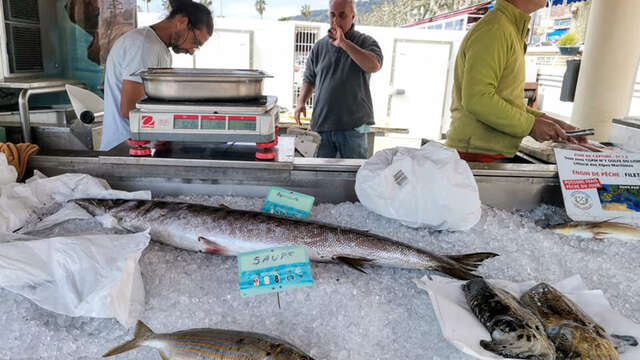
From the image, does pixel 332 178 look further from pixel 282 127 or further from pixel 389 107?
pixel 389 107

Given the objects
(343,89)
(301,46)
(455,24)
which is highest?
(455,24)

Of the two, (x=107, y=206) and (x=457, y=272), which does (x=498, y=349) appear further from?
(x=107, y=206)

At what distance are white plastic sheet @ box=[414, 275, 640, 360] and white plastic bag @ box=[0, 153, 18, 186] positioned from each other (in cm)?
161

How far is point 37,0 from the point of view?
3857mm

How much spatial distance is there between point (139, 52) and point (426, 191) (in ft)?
5.58

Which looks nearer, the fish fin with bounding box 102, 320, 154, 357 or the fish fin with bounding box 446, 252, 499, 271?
the fish fin with bounding box 102, 320, 154, 357

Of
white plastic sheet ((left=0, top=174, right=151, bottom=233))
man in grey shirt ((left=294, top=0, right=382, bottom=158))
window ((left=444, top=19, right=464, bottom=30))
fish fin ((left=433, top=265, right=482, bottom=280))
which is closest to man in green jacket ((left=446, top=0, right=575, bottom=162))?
fish fin ((left=433, top=265, right=482, bottom=280))

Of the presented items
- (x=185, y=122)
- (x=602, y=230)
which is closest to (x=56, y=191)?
(x=185, y=122)

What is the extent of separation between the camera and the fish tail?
1424 millimetres

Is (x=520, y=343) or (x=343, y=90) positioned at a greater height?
(x=343, y=90)

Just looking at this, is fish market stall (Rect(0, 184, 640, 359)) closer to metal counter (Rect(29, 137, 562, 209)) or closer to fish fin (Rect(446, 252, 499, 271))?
fish fin (Rect(446, 252, 499, 271))

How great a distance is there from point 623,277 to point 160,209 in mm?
1674

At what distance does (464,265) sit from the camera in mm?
1491

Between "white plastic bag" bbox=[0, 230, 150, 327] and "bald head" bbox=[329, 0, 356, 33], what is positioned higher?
"bald head" bbox=[329, 0, 356, 33]
